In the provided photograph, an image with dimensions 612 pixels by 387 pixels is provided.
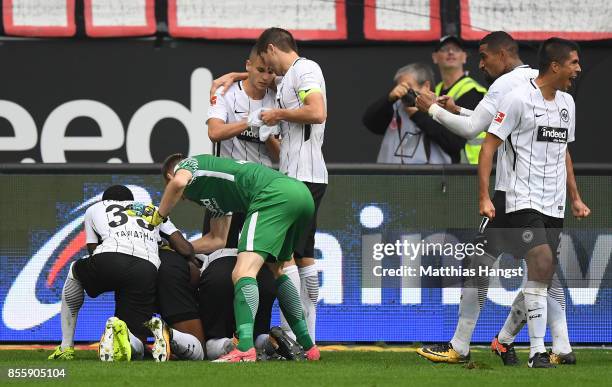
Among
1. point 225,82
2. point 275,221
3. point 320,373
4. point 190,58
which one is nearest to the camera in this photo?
point 320,373

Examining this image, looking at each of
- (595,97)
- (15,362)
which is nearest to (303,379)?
(15,362)

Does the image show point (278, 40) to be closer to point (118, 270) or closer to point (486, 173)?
point (486, 173)

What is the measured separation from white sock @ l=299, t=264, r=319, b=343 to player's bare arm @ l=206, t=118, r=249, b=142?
0.97 meters

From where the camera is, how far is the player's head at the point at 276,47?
360 inches

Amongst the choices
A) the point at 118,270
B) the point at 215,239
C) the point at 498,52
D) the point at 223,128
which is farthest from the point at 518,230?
the point at 118,270

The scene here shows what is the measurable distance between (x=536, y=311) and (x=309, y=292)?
1.63 meters

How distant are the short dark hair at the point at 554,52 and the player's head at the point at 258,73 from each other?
1794mm

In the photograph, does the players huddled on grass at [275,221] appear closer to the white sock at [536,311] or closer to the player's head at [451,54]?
the white sock at [536,311]

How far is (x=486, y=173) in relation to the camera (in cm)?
859

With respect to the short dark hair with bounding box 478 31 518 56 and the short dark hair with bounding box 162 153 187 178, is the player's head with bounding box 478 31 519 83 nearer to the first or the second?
the short dark hair with bounding box 478 31 518 56

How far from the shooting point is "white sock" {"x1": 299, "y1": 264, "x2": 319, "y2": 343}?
9469 millimetres

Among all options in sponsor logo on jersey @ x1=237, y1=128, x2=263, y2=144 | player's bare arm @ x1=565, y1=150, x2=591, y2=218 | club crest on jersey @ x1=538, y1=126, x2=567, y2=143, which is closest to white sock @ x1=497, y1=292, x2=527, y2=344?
player's bare arm @ x1=565, y1=150, x2=591, y2=218

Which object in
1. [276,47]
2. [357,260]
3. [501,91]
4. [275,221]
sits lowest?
[357,260]

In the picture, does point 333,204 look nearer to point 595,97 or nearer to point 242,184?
point 242,184
